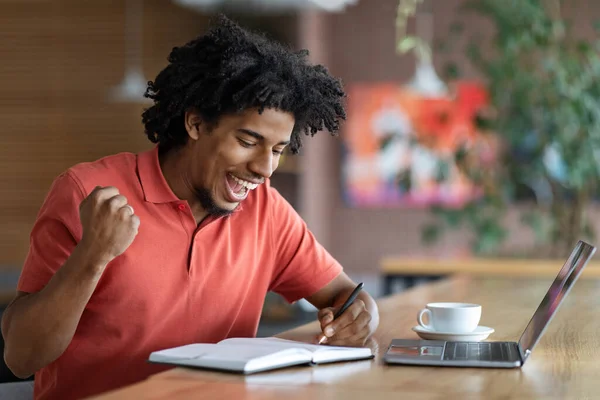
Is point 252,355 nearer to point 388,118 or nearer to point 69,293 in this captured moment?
point 69,293

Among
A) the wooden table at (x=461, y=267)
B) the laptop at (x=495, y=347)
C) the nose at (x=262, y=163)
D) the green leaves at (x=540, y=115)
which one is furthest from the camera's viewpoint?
the green leaves at (x=540, y=115)

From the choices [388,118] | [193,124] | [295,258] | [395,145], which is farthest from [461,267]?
[388,118]

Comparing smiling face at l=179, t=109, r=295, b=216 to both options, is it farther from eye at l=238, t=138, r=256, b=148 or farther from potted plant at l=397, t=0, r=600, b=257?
potted plant at l=397, t=0, r=600, b=257

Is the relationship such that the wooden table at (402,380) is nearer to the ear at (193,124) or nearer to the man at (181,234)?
the man at (181,234)

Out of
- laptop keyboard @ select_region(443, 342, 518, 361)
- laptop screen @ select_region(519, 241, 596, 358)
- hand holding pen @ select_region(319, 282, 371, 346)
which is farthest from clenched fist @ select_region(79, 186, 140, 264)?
laptop screen @ select_region(519, 241, 596, 358)

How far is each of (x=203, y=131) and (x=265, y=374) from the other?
0.69 meters

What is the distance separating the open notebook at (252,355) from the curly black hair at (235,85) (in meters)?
0.52

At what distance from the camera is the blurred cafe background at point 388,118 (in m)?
4.48

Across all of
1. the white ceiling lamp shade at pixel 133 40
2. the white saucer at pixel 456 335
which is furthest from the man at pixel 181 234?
the white ceiling lamp shade at pixel 133 40

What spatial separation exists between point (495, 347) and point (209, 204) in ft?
2.13

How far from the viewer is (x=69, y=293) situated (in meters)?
1.53

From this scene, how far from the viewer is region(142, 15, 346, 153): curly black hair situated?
181 cm

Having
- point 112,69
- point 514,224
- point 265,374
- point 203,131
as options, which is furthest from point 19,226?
point 265,374

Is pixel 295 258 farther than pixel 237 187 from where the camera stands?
Yes
